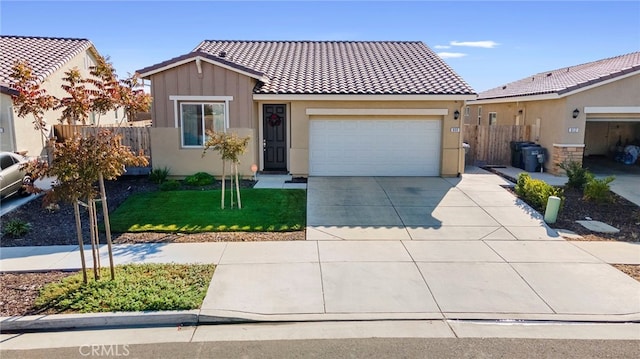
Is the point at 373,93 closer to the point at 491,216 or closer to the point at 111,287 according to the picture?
the point at 491,216

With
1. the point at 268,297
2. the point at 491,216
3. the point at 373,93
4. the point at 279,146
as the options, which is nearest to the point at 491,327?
the point at 268,297

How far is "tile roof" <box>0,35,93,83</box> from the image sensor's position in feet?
57.0

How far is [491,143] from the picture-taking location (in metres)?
19.4

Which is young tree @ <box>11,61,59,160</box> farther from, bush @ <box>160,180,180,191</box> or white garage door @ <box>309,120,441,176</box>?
white garage door @ <box>309,120,441,176</box>

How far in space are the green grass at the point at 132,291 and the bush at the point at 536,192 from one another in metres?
8.71

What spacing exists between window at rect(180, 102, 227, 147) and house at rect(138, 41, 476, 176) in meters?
0.03

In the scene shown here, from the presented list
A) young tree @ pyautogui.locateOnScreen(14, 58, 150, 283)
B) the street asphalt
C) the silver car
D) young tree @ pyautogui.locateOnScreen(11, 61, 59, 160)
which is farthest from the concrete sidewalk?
the silver car

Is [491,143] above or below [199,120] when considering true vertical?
below

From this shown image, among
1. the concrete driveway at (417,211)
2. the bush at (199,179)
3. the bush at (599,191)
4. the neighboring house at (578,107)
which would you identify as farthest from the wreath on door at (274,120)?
the neighboring house at (578,107)

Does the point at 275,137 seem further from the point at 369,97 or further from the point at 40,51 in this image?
the point at 40,51

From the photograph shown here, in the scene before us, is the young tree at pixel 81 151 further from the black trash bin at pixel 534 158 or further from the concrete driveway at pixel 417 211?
the black trash bin at pixel 534 158

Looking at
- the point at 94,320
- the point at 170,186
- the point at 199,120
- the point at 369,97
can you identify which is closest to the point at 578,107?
the point at 369,97

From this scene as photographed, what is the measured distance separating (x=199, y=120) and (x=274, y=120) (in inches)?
105

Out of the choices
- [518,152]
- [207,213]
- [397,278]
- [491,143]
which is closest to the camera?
[397,278]
